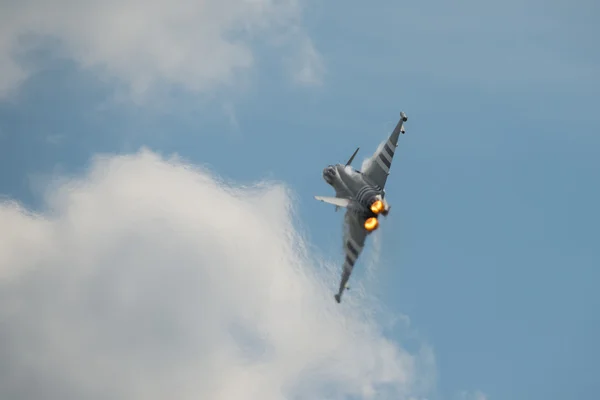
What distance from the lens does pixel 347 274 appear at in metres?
127

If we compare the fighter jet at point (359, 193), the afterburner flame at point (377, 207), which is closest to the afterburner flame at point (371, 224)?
the fighter jet at point (359, 193)

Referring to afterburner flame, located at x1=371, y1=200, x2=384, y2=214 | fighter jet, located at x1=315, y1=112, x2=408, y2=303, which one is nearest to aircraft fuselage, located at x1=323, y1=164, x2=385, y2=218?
fighter jet, located at x1=315, y1=112, x2=408, y2=303

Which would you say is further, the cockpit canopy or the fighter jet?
the cockpit canopy

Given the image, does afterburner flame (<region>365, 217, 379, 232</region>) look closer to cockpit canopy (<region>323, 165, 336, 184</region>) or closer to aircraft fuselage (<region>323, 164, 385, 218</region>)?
aircraft fuselage (<region>323, 164, 385, 218</region>)

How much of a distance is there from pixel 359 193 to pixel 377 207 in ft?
13.7

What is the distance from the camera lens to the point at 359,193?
11875cm

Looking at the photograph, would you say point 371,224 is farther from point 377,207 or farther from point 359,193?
point 359,193

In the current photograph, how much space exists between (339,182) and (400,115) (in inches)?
361

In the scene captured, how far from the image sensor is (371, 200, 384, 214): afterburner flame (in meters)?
115

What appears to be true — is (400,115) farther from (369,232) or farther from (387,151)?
(369,232)

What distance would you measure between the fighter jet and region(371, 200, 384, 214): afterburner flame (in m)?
0.11

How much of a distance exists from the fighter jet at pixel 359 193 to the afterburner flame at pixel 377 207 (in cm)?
11

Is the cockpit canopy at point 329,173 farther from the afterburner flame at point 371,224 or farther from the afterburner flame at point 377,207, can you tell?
the afterburner flame at point 377,207

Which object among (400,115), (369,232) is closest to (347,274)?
(369,232)
